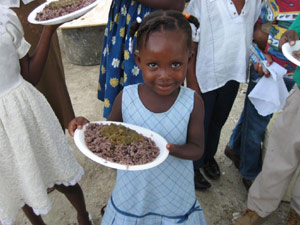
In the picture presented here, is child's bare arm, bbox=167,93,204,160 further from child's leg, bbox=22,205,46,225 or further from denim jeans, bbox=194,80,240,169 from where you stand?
child's leg, bbox=22,205,46,225

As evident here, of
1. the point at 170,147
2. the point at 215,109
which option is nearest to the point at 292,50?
the point at 215,109

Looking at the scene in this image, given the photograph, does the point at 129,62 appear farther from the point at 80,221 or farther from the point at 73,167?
the point at 80,221

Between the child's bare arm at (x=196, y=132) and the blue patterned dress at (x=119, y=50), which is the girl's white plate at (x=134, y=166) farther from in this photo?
the blue patterned dress at (x=119, y=50)

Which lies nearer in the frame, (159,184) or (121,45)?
(159,184)

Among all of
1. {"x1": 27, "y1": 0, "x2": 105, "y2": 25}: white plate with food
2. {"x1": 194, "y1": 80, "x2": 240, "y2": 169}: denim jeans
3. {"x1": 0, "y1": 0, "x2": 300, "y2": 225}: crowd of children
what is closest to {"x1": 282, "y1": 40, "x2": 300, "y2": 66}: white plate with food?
{"x1": 0, "y1": 0, "x2": 300, "y2": 225}: crowd of children

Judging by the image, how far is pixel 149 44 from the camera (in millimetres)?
1111

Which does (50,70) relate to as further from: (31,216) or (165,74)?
(165,74)

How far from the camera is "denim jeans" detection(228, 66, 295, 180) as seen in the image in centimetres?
200

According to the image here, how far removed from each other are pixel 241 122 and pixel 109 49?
4.17ft

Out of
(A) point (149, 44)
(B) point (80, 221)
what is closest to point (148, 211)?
(B) point (80, 221)

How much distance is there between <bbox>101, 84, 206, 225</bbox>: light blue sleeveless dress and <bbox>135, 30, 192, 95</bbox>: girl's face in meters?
0.15

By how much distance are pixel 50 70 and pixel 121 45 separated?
59cm

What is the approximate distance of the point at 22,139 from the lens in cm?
136

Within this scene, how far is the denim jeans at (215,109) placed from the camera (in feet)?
6.40
